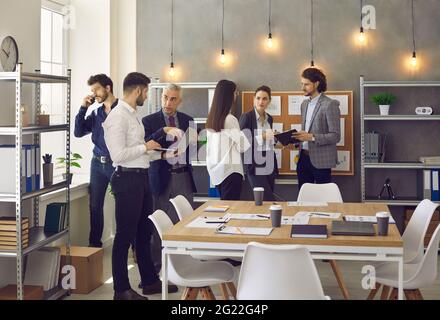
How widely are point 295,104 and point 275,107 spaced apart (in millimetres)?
210

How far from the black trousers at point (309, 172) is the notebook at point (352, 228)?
93.1 inches

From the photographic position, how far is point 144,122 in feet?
19.0

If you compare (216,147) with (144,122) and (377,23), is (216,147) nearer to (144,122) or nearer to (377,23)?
(144,122)

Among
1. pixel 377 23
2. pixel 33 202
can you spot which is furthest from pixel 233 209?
pixel 377 23

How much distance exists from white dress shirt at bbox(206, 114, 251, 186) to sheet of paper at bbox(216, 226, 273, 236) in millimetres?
1700

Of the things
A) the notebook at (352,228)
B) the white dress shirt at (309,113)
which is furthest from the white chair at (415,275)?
the white dress shirt at (309,113)

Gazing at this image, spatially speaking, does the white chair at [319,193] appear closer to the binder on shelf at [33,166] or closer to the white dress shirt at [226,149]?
the white dress shirt at [226,149]

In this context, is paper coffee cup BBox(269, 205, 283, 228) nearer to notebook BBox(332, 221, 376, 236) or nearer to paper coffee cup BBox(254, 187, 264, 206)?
notebook BBox(332, 221, 376, 236)

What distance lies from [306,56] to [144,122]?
6.71ft

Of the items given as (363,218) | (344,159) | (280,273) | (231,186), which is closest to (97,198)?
(231,186)

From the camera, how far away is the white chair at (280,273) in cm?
296

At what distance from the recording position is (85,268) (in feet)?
17.1

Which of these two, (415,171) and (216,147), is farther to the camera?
(415,171)
